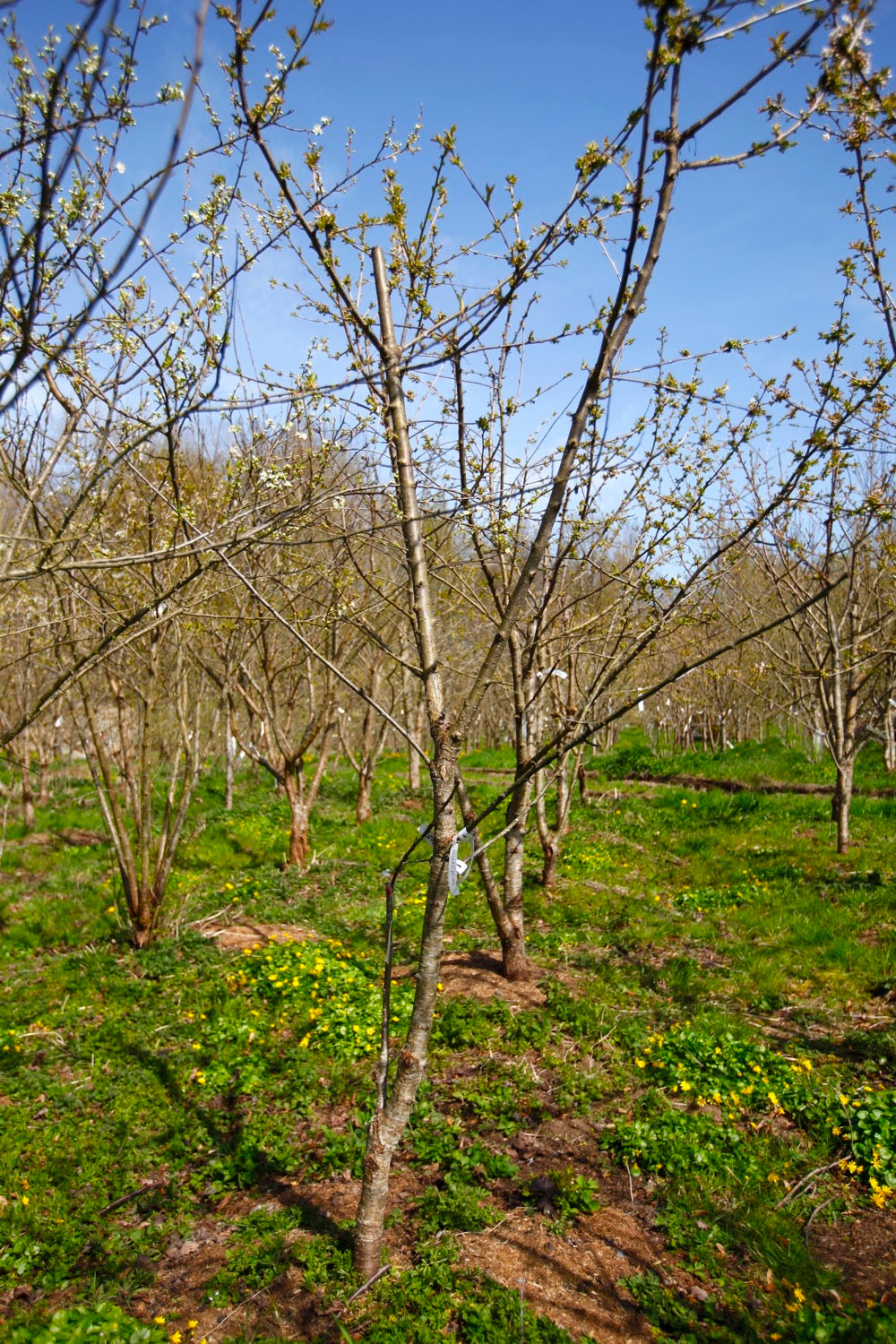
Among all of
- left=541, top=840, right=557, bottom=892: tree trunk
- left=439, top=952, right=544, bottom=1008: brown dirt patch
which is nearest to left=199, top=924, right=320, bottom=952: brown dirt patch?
left=439, top=952, right=544, bottom=1008: brown dirt patch

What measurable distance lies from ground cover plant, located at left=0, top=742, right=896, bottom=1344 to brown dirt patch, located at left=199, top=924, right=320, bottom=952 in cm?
3

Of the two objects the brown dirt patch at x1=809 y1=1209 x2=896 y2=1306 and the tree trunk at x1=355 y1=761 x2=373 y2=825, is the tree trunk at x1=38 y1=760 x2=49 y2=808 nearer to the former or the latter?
the tree trunk at x1=355 y1=761 x2=373 y2=825

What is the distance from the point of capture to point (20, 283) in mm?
2719

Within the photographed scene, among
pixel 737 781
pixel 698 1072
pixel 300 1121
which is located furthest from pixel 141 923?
pixel 737 781

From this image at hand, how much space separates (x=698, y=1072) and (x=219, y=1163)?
8.81 feet

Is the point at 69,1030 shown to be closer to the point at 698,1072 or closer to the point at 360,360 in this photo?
the point at 698,1072

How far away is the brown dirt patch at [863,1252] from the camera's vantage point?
3127mm

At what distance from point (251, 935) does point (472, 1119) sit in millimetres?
3229

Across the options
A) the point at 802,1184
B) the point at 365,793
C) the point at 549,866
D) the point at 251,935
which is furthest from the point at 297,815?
the point at 802,1184

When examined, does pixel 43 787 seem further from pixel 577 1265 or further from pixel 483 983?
pixel 577 1265

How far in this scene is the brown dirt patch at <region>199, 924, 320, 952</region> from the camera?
6.76m

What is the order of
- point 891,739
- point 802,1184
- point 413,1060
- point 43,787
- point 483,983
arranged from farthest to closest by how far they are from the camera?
point 891,739 < point 43,787 < point 483,983 < point 802,1184 < point 413,1060

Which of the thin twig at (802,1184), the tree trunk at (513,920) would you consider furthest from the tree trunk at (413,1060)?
the tree trunk at (513,920)

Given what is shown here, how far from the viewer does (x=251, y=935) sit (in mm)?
7016
